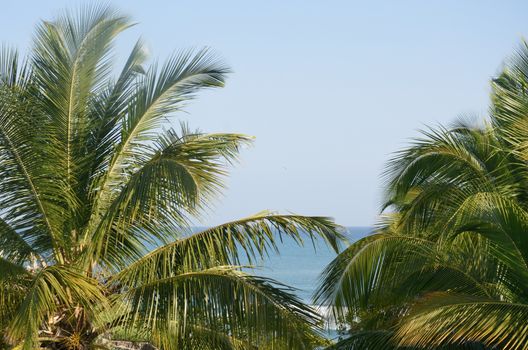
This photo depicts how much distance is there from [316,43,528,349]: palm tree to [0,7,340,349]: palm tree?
Result: 66 cm

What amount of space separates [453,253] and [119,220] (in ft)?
12.3

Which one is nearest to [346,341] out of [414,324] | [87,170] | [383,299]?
[383,299]

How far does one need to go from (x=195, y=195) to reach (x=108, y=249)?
6.77ft

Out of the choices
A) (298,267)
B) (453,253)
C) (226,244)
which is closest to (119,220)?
(226,244)

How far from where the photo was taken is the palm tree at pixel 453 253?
902cm

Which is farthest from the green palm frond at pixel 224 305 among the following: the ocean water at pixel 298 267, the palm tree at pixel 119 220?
the ocean water at pixel 298 267

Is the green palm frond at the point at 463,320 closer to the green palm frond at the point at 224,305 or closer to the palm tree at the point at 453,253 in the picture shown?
the palm tree at the point at 453,253

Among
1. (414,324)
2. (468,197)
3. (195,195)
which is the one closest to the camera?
(414,324)

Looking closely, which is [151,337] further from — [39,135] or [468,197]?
[468,197]

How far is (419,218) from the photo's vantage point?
38.7 feet

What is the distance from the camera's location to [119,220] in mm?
10523

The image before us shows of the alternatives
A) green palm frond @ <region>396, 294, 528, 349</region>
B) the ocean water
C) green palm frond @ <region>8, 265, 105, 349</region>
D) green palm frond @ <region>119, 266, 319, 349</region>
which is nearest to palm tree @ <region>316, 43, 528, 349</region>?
green palm frond @ <region>396, 294, 528, 349</region>

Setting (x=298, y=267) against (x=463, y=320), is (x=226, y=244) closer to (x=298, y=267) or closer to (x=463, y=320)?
(x=463, y=320)

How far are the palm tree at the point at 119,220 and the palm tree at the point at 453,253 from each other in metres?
0.66
